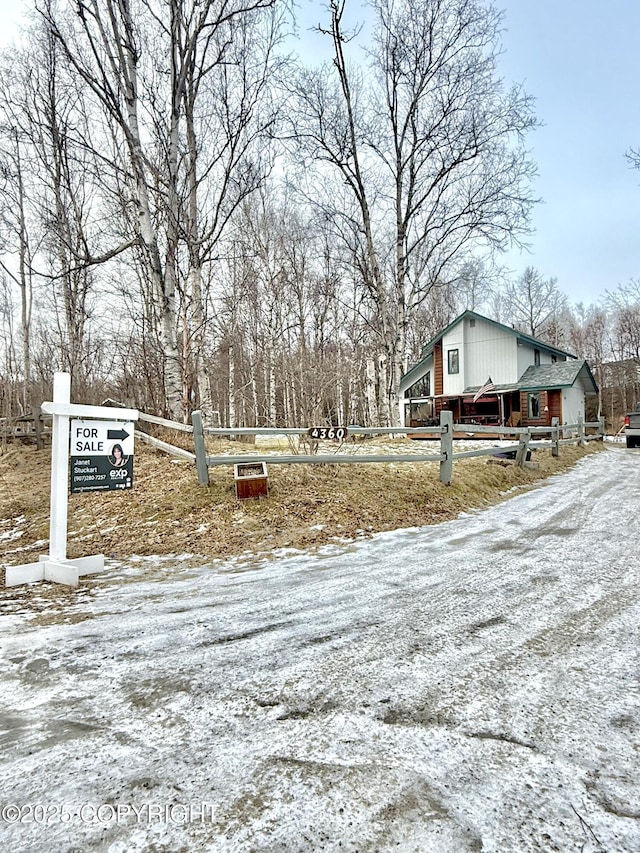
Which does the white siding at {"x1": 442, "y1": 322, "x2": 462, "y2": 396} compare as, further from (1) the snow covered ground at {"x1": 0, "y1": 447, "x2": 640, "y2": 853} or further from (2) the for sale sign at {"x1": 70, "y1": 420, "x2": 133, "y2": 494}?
(2) the for sale sign at {"x1": 70, "y1": 420, "x2": 133, "y2": 494}

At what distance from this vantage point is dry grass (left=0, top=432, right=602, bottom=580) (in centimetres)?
456

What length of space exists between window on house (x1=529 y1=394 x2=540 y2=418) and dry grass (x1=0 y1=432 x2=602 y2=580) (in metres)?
15.0

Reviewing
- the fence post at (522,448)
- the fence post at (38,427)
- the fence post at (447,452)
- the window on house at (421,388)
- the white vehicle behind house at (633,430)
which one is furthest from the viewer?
the window on house at (421,388)

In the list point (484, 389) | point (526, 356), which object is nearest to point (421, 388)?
point (484, 389)

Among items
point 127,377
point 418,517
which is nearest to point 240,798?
point 418,517

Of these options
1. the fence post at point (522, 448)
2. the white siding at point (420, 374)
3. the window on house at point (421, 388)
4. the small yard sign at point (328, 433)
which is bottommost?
the fence post at point (522, 448)

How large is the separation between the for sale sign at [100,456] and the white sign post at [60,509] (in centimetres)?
9

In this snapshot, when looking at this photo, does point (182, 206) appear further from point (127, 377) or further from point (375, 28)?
point (375, 28)

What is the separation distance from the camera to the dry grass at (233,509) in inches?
179

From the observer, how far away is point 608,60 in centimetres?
1247

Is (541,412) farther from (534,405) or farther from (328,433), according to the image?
(328,433)

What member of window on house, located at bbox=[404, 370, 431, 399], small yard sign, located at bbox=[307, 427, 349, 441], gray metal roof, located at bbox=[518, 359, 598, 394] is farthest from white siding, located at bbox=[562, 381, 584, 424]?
small yard sign, located at bbox=[307, 427, 349, 441]

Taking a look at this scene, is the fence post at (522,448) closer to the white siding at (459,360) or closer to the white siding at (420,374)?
the white siding at (459,360)

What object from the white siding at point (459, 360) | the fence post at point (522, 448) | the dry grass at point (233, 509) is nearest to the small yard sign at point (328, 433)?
the dry grass at point (233, 509)
